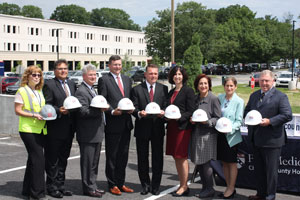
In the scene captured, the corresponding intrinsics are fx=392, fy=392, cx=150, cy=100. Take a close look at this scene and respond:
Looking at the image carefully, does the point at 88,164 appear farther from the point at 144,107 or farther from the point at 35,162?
the point at 144,107

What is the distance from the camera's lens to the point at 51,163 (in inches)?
243

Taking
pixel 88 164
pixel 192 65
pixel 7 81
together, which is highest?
pixel 192 65

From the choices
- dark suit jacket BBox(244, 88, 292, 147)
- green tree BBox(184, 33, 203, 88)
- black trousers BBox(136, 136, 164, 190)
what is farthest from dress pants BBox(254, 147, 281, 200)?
green tree BBox(184, 33, 203, 88)

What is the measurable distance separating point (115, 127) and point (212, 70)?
61.9m

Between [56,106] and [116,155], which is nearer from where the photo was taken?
[56,106]

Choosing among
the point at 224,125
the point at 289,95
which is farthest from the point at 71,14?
the point at 224,125

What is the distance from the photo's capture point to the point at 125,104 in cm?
592

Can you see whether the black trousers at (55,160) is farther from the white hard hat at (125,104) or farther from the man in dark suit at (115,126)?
the white hard hat at (125,104)

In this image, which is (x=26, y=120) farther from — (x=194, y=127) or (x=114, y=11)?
(x=114, y=11)

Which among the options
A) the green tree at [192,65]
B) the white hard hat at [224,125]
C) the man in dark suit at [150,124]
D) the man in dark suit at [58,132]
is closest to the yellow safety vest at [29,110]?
the man in dark suit at [58,132]

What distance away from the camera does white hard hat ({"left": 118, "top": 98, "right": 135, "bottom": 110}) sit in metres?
5.91

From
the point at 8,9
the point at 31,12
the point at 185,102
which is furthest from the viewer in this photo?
the point at 31,12

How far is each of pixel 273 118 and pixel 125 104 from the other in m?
2.18

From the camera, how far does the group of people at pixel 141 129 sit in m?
5.89
